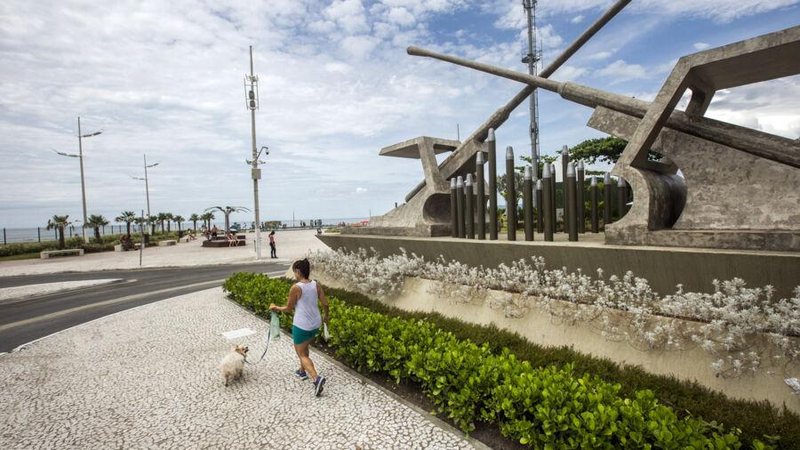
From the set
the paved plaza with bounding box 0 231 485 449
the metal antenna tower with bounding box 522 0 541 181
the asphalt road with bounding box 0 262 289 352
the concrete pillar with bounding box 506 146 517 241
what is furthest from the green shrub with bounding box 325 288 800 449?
the metal antenna tower with bounding box 522 0 541 181

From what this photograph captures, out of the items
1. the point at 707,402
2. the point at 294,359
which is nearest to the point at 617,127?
the point at 707,402

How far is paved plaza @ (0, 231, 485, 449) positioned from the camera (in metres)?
4.71

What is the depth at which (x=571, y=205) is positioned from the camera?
311 inches

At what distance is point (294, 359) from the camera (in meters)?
7.29

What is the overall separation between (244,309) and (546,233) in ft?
27.2

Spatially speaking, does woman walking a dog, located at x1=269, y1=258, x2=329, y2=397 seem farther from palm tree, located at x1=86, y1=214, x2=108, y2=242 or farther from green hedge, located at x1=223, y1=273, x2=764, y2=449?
→ palm tree, located at x1=86, y1=214, x2=108, y2=242

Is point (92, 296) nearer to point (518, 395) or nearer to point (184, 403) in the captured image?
point (184, 403)

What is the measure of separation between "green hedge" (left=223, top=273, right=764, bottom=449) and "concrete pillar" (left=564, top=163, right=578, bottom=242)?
2.91m

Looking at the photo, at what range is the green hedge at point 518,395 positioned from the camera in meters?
3.64

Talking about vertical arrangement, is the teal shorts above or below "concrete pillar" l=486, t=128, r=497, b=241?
below

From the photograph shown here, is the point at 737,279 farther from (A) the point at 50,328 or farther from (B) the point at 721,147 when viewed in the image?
(A) the point at 50,328

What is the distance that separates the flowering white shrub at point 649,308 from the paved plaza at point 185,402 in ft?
9.11

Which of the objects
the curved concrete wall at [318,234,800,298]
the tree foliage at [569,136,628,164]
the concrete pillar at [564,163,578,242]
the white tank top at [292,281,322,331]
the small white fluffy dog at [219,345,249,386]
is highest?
the tree foliage at [569,136,628,164]

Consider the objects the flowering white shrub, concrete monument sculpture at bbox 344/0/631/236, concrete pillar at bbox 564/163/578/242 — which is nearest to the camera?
the flowering white shrub
